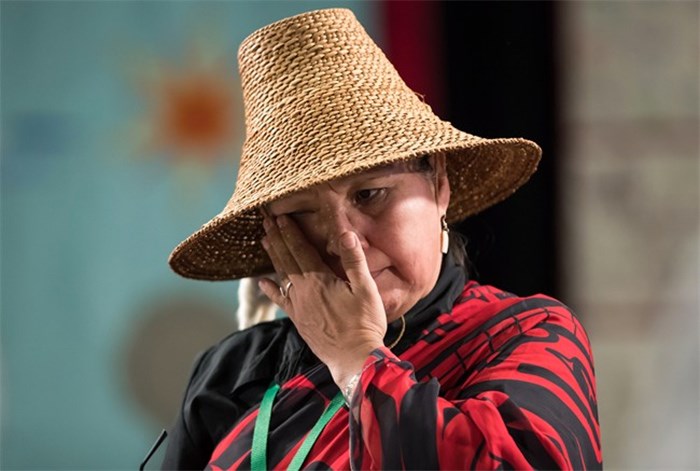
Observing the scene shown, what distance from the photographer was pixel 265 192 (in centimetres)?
153

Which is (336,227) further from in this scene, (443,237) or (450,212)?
(450,212)

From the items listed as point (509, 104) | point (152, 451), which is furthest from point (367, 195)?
point (509, 104)

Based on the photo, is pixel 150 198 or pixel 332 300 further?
pixel 150 198

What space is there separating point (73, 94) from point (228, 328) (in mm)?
854

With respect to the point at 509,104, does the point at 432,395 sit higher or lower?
higher

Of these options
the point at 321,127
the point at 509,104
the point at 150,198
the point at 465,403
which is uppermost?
the point at 321,127

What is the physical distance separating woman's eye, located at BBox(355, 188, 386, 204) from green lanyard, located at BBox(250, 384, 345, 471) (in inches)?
10.2

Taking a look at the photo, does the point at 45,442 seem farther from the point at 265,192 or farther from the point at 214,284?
the point at 265,192

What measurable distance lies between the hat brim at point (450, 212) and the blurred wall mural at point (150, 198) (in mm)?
1694

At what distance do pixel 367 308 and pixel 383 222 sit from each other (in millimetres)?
130

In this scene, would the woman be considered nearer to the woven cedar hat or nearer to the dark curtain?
the woven cedar hat

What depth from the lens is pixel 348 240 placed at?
1453 millimetres

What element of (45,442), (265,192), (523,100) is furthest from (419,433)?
(45,442)

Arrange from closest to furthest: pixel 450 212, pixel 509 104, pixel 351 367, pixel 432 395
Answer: pixel 432 395 → pixel 351 367 → pixel 450 212 → pixel 509 104
